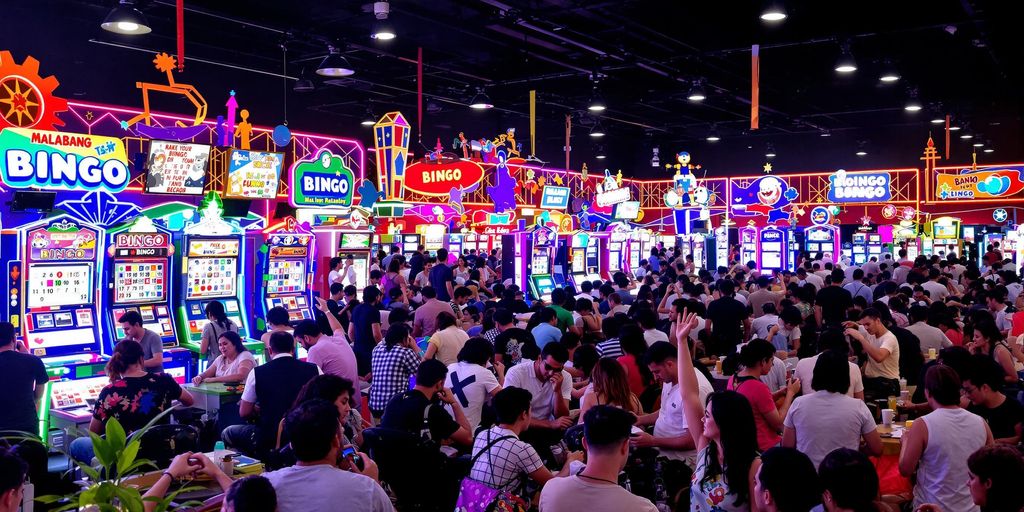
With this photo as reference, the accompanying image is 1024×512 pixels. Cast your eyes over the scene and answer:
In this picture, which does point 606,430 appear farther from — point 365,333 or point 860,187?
point 860,187

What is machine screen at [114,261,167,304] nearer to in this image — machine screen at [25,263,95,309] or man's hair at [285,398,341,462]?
machine screen at [25,263,95,309]

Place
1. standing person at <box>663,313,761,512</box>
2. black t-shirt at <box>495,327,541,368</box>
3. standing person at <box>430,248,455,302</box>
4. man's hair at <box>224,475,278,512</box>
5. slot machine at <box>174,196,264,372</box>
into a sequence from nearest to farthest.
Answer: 1. man's hair at <box>224,475,278,512</box>
2. standing person at <box>663,313,761,512</box>
3. black t-shirt at <box>495,327,541,368</box>
4. slot machine at <box>174,196,264,372</box>
5. standing person at <box>430,248,455,302</box>

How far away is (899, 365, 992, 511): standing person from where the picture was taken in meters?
4.28

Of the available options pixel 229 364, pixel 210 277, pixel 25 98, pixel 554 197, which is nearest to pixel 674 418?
pixel 229 364

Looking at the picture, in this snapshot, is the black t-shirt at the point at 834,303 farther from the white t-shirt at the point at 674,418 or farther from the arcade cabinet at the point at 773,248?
the arcade cabinet at the point at 773,248

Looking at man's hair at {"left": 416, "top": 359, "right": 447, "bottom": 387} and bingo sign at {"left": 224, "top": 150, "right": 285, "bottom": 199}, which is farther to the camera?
bingo sign at {"left": 224, "top": 150, "right": 285, "bottom": 199}

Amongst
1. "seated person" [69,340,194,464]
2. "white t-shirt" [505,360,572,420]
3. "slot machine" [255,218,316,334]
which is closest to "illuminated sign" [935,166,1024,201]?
"slot machine" [255,218,316,334]

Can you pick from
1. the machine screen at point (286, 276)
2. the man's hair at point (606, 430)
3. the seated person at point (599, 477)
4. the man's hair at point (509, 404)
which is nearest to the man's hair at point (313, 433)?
the seated person at point (599, 477)

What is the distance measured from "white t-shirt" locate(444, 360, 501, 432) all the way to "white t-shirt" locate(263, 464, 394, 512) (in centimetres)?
270

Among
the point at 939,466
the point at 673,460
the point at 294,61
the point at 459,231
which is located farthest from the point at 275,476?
the point at 459,231

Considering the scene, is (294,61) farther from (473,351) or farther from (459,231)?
(473,351)

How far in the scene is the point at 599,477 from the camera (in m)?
3.40

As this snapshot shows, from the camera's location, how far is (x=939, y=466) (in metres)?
4.30

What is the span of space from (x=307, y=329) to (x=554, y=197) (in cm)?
1211
